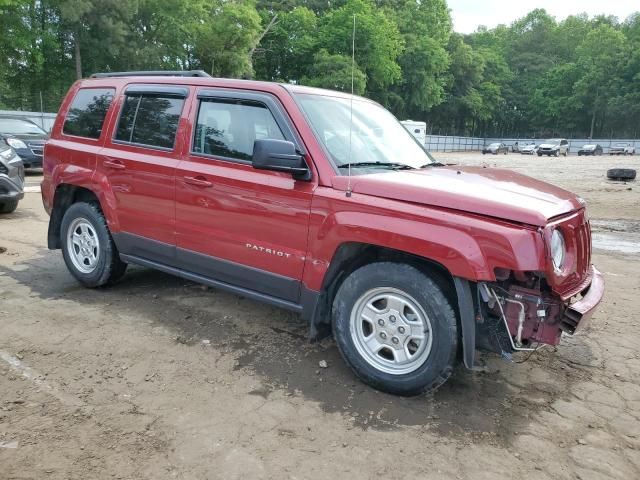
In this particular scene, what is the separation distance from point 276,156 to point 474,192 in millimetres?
1263

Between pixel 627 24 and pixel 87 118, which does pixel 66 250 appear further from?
pixel 627 24

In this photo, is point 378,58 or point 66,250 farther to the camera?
point 378,58

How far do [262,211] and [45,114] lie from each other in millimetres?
29422

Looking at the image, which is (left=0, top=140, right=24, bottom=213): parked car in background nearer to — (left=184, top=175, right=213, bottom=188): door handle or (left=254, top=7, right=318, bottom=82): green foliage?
(left=184, top=175, right=213, bottom=188): door handle

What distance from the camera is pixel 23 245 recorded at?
688cm

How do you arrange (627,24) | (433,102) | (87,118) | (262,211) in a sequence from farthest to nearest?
1. (627,24)
2. (433,102)
3. (87,118)
4. (262,211)

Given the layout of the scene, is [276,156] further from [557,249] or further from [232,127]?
[557,249]

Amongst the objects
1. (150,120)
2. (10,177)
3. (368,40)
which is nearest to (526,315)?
(150,120)

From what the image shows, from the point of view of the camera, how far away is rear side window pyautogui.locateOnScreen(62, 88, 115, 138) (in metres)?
4.88

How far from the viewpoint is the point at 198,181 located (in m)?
4.02

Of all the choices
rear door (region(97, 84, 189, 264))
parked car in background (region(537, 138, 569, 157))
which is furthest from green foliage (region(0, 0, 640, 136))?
parked car in background (region(537, 138, 569, 157))

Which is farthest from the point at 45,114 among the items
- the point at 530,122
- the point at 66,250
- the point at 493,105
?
the point at 530,122

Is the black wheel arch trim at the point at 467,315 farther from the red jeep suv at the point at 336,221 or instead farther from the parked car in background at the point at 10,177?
the parked car in background at the point at 10,177

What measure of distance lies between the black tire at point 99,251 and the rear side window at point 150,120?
810 mm
